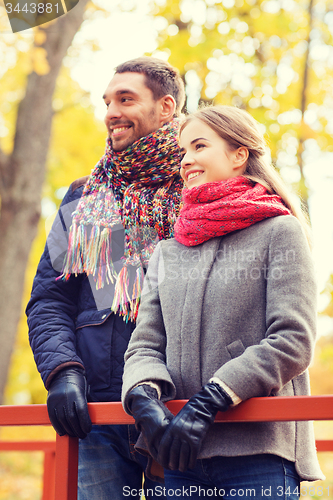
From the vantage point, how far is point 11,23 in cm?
495

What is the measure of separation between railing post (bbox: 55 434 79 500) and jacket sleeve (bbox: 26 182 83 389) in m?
0.24

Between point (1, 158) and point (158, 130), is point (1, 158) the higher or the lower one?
the higher one

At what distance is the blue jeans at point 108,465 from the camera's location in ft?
6.28

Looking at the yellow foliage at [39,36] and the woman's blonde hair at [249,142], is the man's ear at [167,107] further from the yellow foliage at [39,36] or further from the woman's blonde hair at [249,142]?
A: the yellow foliage at [39,36]

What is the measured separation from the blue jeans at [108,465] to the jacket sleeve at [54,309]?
0.33m

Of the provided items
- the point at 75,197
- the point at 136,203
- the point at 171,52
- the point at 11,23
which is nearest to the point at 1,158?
the point at 11,23

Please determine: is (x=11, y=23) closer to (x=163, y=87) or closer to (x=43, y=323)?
(x=163, y=87)

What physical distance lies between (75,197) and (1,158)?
357 centimetres

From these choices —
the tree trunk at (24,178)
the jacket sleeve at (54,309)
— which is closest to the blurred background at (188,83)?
the tree trunk at (24,178)

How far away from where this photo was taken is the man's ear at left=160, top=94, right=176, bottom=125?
236cm

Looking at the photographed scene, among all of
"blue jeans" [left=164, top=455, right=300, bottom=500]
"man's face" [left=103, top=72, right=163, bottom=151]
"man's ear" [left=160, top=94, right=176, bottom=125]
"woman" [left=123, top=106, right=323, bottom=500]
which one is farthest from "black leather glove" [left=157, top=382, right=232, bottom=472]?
"man's ear" [left=160, top=94, right=176, bottom=125]

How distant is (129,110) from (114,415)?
136cm

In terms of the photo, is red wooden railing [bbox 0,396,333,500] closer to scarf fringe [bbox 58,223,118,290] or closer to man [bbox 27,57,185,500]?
man [bbox 27,57,185,500]

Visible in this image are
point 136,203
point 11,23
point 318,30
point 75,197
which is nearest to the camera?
point 136,203
